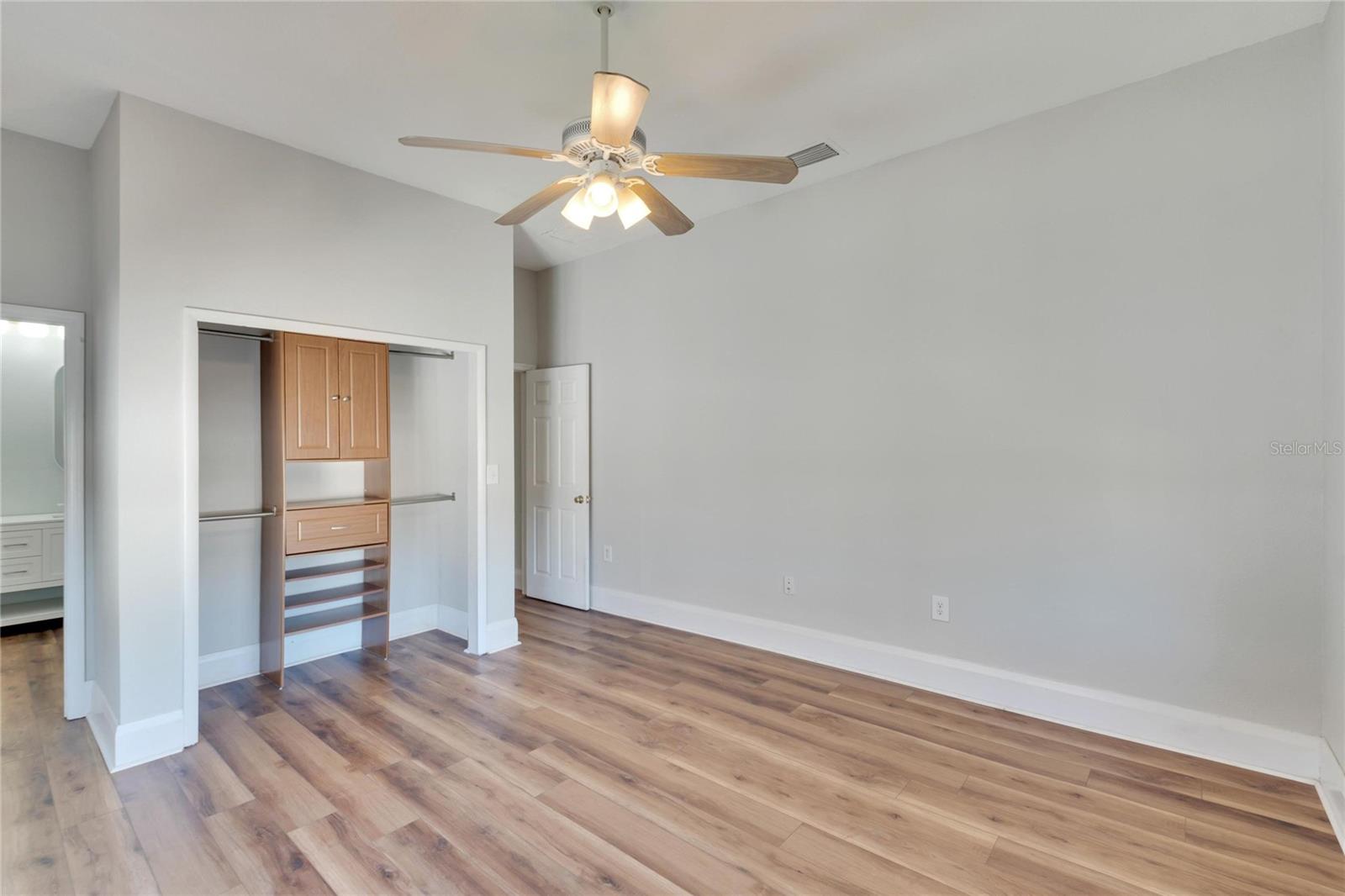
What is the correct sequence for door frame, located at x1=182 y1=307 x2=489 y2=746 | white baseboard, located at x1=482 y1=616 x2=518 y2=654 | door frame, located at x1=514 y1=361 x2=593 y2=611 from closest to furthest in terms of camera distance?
door frame, located at x1=182 y1=307 x2=489 y2=746 < white baseboard, located at x1=482 y1=616 x2=518 y2=654 < door frame, located at x1=514 y1=361 x2=593 y2=611

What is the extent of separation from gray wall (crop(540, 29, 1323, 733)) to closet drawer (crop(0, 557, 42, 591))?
496cm

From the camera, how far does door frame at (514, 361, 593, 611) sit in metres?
5.32

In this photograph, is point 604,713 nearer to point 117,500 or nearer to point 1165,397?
point 117,500

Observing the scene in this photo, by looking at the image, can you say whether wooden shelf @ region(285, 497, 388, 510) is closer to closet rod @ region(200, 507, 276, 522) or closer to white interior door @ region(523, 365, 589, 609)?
closet rod @ region(200, 507, 276, 522)

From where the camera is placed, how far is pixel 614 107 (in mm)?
1988

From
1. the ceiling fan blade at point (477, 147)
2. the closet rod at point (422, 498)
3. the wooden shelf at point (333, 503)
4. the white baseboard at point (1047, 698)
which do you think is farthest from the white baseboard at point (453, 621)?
the ceiling fan blade at point (477, 147)

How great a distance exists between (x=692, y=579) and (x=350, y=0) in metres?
3.82

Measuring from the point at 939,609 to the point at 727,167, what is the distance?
8.64 ft

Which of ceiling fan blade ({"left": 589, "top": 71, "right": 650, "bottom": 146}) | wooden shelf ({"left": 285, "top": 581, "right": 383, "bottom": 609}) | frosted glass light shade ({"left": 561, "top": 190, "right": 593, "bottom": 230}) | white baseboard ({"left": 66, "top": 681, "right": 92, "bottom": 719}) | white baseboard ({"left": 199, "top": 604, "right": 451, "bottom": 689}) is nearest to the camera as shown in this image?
ceiling fan blade ({"left": 589, "top": 71, "right": 650, "bottom": 146})

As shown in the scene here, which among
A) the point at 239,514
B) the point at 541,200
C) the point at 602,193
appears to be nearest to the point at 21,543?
the point at 239,514

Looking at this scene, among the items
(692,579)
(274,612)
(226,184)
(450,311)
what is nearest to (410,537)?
→ (274,612)

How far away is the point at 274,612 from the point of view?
12.1 ft

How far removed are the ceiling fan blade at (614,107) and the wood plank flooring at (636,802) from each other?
2.48 metres

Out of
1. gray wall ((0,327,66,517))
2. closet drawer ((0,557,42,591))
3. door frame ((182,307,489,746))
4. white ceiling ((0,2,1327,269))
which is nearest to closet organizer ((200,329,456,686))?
door frame ((182,307,489,746))
